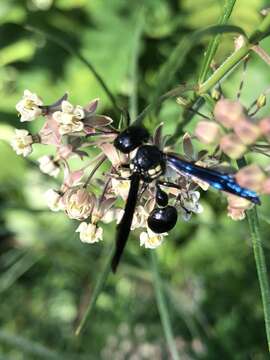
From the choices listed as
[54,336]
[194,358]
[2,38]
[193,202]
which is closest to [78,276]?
[54,336]

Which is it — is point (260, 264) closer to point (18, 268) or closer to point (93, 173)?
→ point (93, 173)

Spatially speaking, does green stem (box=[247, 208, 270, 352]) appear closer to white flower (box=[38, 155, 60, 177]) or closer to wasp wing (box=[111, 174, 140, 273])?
wasp wing (box=[111, 174, 140, 273])

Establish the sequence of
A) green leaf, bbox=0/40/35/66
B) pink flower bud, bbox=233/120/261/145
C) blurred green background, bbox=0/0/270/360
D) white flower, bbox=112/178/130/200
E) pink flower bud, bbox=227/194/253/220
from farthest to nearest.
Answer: green leaf, bbox=0/40/35/66 < blurred green background, bbox=0/0/270/360 < white flower, bbox=112/178/130/200 < pink flower bud, bbox=227/194/253/220 < pink flower bud, bbox=233/120/261/145

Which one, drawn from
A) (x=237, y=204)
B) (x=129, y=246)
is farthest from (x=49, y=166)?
(x=129, y=246)

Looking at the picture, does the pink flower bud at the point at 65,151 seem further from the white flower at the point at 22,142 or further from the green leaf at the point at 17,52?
the green leaf at the point at 17,52

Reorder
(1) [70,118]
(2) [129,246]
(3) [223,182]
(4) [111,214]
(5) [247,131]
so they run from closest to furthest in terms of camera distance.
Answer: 1. (5) [247,131]
2. (3) [223,182]
3. (1) [70,118]
4. (4) [111,214]
5. (2) [129,246]

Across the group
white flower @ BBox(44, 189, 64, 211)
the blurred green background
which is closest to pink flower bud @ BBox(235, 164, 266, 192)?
white flower @ BBox(44, 189, 64, 211)
